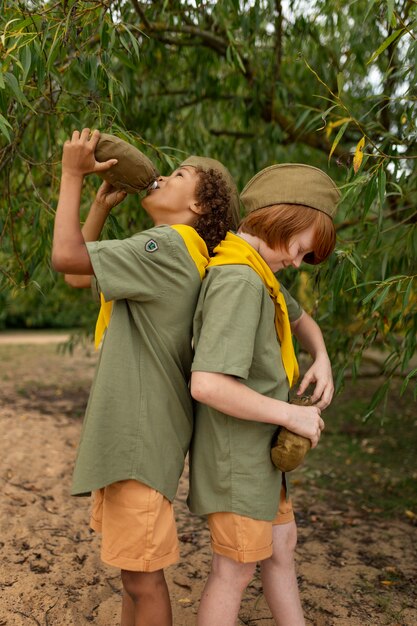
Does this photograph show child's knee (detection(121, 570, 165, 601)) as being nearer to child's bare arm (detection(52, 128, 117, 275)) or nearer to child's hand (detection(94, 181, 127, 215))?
child's bare arm (detection(52, 128, 117, 275))

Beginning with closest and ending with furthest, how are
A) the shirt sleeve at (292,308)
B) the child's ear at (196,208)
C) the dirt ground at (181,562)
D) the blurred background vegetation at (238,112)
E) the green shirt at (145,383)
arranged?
the green shirt at (145,383) < the child's ear at (196,208) < the shirt sleeve at (292,308) < the blurred background vegetation at (238,112) < the dirt ground at (181,562)

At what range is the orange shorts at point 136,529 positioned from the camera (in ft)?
5.59

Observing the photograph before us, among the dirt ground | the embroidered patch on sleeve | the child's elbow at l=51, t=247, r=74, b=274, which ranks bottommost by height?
the dirt ground

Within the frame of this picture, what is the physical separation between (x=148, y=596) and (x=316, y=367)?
78 cm

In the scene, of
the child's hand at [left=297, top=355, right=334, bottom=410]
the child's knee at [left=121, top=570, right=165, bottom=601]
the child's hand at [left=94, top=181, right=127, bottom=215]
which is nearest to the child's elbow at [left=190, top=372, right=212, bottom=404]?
the child's hand at [left=297, top=355, right=334, bottom=410]

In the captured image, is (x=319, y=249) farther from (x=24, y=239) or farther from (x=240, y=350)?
(x=24, y=239)

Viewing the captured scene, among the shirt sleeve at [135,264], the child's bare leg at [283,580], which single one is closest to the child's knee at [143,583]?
the child's bare leg at [283,580]

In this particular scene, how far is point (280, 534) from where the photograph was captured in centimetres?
194

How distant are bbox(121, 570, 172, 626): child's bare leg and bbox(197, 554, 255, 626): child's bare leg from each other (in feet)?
0.33

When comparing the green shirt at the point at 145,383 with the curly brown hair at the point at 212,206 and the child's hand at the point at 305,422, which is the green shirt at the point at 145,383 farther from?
the child's hand at the point at 305,422

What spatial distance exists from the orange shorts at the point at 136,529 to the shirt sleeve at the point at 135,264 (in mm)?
486

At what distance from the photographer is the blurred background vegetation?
89.7 inches

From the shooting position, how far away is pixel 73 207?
1.65 meters

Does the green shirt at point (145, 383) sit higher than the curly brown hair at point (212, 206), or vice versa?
the curly brown hair at point (212, 206)
